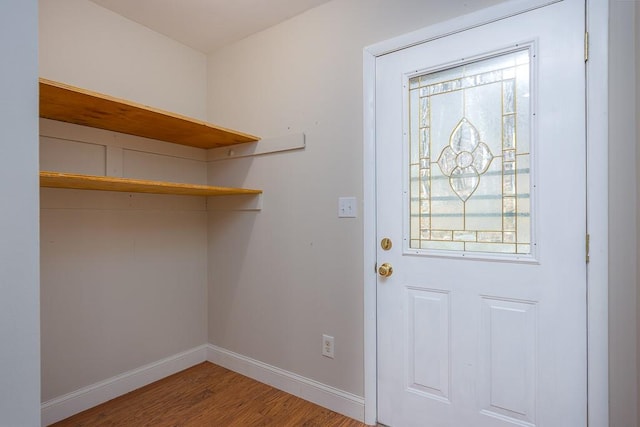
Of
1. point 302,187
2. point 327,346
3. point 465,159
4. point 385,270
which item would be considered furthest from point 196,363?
point 465,159

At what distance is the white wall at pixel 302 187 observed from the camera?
183 cm

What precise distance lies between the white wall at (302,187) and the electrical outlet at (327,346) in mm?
30

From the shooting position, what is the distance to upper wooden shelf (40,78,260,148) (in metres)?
1.45

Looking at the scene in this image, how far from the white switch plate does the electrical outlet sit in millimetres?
722

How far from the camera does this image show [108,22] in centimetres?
203

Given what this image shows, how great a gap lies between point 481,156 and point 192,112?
2.03 meters

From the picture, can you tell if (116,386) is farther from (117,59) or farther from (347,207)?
(117,59)

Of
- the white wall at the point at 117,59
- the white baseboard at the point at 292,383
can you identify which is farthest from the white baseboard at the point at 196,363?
the white wall at the point at 117,59

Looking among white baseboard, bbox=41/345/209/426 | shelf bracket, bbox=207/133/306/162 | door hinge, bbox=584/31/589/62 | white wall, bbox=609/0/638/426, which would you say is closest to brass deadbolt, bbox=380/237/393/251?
shelf bracket, bbox=207/133/306/162

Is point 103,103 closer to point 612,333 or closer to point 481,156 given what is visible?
point 481,156

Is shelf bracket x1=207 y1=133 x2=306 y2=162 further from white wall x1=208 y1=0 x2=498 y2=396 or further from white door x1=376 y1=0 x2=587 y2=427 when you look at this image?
white door x1=376 y1=0 x2=587 y2=427

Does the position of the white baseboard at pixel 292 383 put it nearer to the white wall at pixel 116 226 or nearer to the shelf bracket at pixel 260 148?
the white wall at pixel 116 226

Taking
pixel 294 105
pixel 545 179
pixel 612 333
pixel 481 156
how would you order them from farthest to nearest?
1. pixel 294 105
2. pixel 481 156
3. pixel 545 179
4. pixel 612 333

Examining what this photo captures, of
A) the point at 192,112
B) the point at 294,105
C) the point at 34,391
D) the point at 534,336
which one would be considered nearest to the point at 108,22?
the point at 192,112
